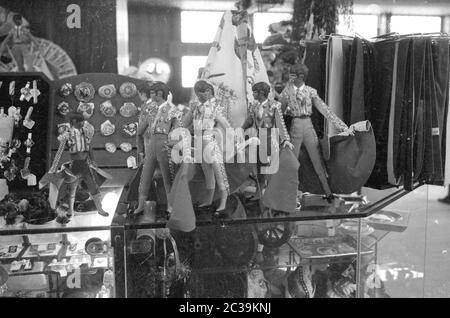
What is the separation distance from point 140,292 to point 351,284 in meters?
0.69

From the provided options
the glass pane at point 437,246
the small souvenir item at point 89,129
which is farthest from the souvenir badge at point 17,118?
the glass pane at point 437,246

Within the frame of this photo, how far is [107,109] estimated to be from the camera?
4.95ft

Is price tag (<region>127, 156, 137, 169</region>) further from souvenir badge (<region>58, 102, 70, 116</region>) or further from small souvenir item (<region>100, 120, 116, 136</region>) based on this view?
souvenir badge (<region>58, 102, 70, 116</region>)

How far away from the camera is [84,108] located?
149cm

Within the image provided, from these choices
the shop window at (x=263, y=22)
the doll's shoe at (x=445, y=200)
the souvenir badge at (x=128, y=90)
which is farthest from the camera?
the doll's shoe at (x=445, y=200)

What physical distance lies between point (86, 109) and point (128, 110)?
0.45 ft

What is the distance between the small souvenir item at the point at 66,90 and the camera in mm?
1454

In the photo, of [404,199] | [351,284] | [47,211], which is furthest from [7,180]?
[404,199]

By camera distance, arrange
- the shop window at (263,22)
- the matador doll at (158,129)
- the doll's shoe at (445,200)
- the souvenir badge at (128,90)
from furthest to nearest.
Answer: the doll's shoe at (445,200) → the shop window at (263,22) → the souvenir badge at (128,90) → the matador doll at (158,129)

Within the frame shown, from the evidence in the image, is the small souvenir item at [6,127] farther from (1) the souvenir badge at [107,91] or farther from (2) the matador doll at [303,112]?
(2) the matador doll at [303,112]

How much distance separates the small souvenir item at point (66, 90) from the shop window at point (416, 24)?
44.7 inches

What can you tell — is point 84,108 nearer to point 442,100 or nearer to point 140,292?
point 140,292

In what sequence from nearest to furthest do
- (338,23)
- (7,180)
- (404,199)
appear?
(7,180) → (338,23) → (404,199)

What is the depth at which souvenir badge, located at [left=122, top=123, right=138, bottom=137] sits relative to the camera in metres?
1.52
